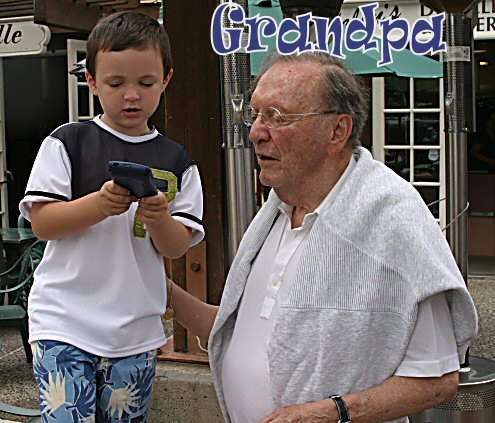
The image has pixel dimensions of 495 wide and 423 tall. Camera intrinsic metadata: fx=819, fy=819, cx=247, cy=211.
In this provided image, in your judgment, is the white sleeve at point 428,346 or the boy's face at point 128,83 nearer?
the white sleeve at point 428,346

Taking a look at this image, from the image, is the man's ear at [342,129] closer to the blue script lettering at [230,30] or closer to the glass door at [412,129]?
the blue script lettering at [230,30]

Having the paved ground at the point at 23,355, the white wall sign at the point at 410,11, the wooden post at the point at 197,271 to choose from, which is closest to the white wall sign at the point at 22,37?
the paved ground at the point at 23,355

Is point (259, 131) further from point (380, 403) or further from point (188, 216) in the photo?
point (380, 403)

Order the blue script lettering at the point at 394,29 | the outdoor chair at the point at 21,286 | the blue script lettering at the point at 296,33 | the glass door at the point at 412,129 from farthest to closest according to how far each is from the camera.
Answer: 1. the glass door at the point at 412,129
2. the outdoor chair at the point at 21,286
3. the blue script lettering at the point at 394,29
4. the blue script lettering at the point at 296,33

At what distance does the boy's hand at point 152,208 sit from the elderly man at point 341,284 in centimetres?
32

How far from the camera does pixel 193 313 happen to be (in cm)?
243

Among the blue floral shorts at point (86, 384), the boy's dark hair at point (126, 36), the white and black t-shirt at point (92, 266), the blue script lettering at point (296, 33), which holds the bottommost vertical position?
the blue floral shorts at point (86, 384)

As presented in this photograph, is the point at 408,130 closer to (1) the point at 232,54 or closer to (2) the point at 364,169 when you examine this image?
(1) the point at 232,54

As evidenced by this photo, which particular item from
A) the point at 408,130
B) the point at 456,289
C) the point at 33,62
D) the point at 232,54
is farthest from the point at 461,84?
the point at 33,62

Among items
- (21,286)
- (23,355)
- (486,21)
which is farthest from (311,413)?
(486,21)

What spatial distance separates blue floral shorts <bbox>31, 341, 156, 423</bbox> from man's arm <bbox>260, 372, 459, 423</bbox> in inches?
23.2

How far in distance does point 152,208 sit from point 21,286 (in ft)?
12.6

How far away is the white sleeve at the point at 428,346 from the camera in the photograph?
1.78m

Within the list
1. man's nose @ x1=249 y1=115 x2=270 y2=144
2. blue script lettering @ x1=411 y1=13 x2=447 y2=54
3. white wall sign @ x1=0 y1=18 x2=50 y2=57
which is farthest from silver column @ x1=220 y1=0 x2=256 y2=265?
white wall sign @ x1=0 y1=18 x2=50 y2=57
